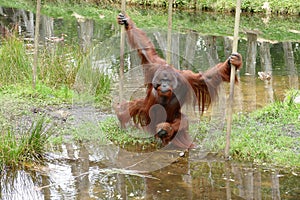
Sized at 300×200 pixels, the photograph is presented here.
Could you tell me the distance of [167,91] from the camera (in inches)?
204

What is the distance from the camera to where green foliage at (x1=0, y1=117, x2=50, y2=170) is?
15.3ft

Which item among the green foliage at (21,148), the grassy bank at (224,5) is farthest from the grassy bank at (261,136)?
the grassy bank at (224,5)

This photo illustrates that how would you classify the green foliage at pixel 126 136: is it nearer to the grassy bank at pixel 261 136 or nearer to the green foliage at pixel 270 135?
the grassy bank at pixel 261 136

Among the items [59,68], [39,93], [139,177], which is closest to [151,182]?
[139,177]

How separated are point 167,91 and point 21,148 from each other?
5.00ft

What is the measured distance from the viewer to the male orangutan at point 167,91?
523 cm

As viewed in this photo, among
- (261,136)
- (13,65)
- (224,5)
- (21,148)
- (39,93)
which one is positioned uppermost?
(224,5)

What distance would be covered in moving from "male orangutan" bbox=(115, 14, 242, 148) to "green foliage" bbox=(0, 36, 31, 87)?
2.37m

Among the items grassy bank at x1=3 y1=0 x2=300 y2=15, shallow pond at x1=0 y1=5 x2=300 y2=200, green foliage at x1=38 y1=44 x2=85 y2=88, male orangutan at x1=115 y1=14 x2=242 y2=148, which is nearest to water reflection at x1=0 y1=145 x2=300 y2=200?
shallow pond at x1=0 y1=5 x2=300 y2=200

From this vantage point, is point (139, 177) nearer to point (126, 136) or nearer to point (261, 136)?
point (126, 136)

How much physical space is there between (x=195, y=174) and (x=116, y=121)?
159 cm

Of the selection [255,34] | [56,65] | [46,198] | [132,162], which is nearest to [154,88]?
[132,162]

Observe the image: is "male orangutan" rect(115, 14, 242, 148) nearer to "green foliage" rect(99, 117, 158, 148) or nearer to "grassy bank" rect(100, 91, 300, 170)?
"green foliage" rect(99, 117, 158, 148)

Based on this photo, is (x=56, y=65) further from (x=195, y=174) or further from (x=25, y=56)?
(x=195, y=174)
